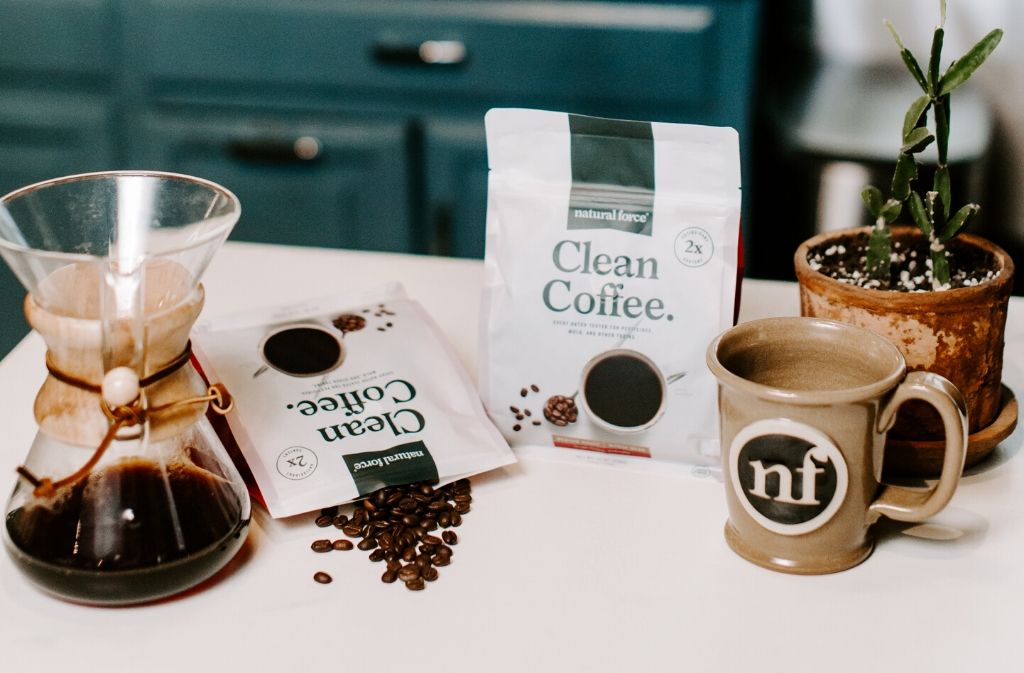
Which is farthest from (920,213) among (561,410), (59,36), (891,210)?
(59,36)

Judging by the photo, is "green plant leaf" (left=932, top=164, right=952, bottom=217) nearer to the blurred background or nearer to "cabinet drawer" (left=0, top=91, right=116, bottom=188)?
the blurred background

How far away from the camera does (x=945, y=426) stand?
0.76 meters

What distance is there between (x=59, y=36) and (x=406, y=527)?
75.2 inches

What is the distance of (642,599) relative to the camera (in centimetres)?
76

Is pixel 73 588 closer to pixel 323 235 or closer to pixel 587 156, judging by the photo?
pixel 587 156

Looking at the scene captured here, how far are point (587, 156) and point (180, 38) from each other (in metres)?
1.64

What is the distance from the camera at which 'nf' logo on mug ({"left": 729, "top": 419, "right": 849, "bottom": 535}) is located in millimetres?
743

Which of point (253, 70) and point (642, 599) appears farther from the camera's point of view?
point (253, 70)

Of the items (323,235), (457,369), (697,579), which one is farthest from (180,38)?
(697,579)

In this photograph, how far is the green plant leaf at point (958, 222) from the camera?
0.84 metres

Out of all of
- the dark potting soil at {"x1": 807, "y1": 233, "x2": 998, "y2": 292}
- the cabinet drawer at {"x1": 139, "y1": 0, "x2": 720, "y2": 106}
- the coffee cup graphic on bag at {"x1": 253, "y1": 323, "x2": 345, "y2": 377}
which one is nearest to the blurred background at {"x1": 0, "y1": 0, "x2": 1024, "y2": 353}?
the cabinet drawer at {"x1": 139, "y1": 0, "x2": 720, "y2": 106}

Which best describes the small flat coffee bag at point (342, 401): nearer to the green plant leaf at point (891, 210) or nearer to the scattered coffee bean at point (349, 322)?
the scattered coffee bean at point (349, 322)

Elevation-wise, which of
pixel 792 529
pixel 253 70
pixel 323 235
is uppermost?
pixel 253 70

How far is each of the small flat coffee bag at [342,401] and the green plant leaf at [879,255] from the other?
334mm
